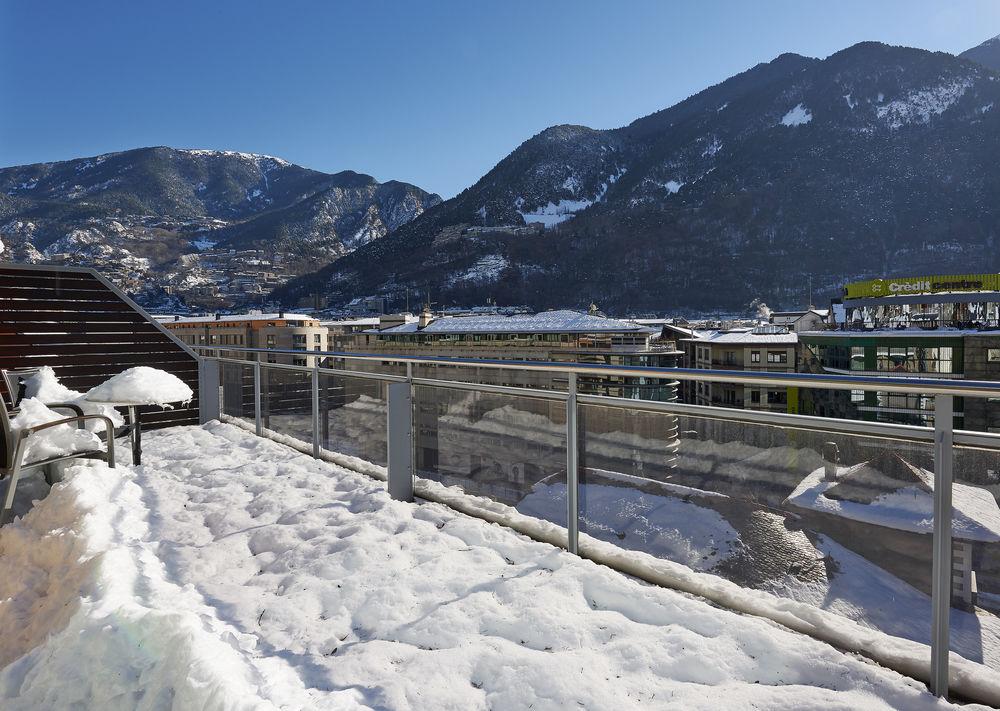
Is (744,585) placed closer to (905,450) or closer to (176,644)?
(905,450)

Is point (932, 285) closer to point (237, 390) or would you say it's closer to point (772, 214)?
point (237, 390)

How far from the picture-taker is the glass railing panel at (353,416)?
4559 mm

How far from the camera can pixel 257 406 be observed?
6.38 metres

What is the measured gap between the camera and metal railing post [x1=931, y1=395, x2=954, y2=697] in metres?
1.90

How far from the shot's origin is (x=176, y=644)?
1.88 metres

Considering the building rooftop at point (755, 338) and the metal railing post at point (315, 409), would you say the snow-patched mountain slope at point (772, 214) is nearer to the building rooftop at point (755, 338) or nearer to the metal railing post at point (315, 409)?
the building rooftop at point (755, 338)

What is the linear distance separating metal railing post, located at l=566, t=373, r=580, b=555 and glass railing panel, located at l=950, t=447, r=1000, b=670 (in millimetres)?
1613

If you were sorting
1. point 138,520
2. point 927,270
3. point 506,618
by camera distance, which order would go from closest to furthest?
point 506,618
point 138,520
point 927,270

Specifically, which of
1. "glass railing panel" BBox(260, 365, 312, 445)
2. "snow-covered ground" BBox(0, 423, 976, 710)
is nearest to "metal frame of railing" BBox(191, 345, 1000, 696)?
"snow-covered ground" BBox(0, 423, 976, 710)

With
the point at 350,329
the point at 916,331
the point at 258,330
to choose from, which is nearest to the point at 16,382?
the point at 916,331

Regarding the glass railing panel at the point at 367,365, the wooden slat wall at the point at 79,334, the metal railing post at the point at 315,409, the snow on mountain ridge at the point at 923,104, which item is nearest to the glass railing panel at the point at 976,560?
the glass railing panel at the point at 367,365

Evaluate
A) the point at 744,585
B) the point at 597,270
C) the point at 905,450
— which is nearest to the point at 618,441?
the point at 744,585

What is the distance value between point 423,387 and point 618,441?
1.72 metres

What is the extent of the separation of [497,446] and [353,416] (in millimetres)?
1831
